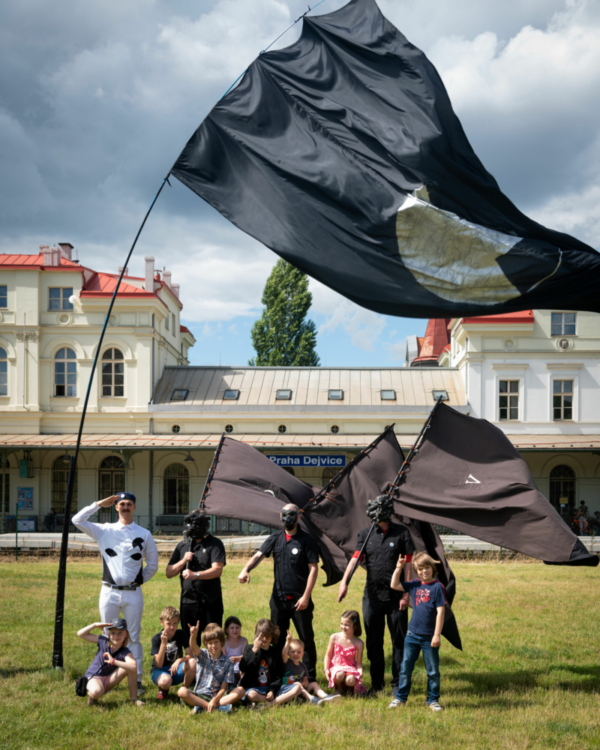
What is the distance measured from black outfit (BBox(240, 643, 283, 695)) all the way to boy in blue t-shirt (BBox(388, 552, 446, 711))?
3.67 feet

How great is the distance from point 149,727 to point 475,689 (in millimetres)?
3441

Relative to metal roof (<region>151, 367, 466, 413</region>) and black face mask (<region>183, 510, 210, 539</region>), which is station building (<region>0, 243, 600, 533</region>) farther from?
black face mask (<region>183, 510, 210, 539</region>)

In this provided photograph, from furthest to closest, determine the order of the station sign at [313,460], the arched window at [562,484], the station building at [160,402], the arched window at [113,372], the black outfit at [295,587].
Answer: the arched window at [113,372] < the station building at [160,402] < the arched window at [562,484] < the station sign at [313,460] < the black outfit at [295,587]

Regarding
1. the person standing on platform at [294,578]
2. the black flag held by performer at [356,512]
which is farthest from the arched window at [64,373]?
the person standing on platform at [294,578]

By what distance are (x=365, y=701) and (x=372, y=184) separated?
4883 mm

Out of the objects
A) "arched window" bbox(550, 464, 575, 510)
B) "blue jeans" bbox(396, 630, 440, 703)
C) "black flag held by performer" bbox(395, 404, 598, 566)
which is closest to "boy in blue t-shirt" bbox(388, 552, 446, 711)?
"blue jeans" bbox(396, 630, 440, 703)

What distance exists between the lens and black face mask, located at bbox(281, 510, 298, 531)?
268 inches

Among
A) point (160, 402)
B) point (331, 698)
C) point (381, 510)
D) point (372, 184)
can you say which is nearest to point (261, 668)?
point (331, 698)

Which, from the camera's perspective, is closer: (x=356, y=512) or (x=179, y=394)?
(x=356, y=512)

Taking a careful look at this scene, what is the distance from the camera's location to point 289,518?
6.82 m

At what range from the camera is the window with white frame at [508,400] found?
1146 inches

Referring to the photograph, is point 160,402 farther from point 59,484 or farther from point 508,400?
point 508,400

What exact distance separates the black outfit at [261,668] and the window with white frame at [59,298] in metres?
25.4

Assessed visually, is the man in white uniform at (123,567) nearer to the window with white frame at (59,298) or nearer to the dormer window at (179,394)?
the dormer window at (179,394)
